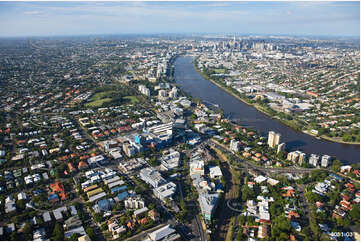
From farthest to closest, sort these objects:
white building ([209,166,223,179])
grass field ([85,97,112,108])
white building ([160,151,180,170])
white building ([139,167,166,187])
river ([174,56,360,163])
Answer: grass field ([85,97,112,108]) < river ([174,56,360,163]) < white building ([160,151,180,170]) < white building ([209,166,223,179]) < white building ([139,167,166,187])

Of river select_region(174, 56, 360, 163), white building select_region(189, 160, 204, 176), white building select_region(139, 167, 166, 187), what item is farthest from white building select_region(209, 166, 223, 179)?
river select_region(174, 56, 360, 163)

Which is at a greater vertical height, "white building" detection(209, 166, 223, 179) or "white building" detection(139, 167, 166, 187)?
"white building" detection(139, 167, 166, 187)

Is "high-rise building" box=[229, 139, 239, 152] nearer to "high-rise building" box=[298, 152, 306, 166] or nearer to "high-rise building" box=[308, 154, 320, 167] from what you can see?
"high-rise building" box=[298, 152, 306, 166]

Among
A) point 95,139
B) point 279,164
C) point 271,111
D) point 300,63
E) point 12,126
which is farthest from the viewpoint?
point 300,63

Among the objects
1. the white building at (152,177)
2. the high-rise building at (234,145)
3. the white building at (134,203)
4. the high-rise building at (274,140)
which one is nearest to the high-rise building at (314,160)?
the high-rise building at (274,140)

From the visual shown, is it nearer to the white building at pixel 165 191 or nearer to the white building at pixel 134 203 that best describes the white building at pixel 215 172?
the white building at pixel 165 191

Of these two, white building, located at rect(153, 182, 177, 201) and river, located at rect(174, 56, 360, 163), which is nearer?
A: white building, located at rect(153, 182, 177, 201)

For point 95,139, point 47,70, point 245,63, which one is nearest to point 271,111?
point 95,139

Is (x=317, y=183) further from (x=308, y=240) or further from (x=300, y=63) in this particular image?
(x=300, y=63)
